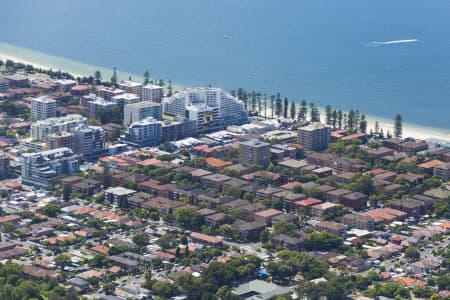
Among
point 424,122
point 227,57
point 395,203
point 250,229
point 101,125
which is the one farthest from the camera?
point 227,57

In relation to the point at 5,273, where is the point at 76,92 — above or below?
above

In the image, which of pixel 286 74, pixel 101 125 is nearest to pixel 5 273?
pixel 101 125

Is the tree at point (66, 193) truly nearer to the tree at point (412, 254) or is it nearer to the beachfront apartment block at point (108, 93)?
the tree at point (412, 254)

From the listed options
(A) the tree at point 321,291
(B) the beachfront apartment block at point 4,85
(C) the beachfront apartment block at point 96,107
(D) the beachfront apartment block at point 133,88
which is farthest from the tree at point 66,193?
(B) the beachfront apartment block at point 4,85

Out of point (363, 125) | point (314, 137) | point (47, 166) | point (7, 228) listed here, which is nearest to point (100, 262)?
point (7, 228)

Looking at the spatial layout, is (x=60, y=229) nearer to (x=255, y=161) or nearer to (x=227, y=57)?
(x=255, y=161)

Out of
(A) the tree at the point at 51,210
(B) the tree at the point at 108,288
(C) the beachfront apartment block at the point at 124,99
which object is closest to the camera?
(B) the tree at the point at 108,288
